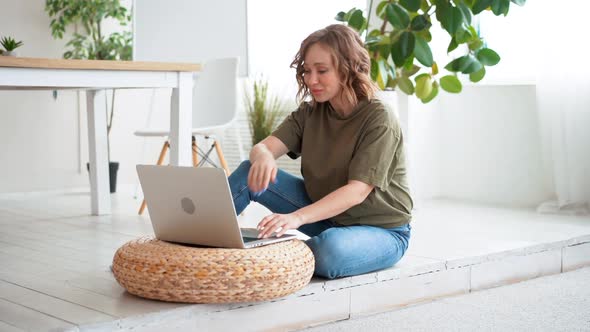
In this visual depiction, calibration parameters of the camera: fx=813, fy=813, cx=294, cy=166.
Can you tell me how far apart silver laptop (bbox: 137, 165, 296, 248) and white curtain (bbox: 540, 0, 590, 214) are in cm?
226

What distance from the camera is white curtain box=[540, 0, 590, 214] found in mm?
4020

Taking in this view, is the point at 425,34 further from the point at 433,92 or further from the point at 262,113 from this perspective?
the point at 262,113

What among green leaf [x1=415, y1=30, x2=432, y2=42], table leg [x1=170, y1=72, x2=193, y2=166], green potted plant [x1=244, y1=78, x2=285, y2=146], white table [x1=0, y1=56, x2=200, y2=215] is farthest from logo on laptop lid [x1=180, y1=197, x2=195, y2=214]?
green potted plant [x1=244, y1=78, x2=285, y2=146]

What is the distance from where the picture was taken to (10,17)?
5.25m

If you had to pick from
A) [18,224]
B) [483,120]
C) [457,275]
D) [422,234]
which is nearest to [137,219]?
[18,224]

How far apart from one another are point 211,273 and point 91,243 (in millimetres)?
1316

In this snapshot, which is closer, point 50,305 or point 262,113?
point 50,305

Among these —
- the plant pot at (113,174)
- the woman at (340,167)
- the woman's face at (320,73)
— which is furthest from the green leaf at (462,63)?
the plant pot at (113,174)

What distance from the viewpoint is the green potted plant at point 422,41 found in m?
3.52

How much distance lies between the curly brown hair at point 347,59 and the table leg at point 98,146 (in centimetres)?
202

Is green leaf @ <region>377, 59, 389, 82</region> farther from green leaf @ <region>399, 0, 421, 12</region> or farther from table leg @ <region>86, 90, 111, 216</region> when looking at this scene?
table leg @ <region>86, 90, 111, 216</region>

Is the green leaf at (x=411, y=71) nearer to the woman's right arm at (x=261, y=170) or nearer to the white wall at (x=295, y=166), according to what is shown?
the white wall at (x=295, y=166)

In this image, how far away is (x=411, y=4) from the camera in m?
3.58

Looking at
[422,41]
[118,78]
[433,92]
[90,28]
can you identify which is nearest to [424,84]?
[433,92]
